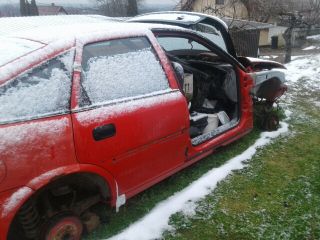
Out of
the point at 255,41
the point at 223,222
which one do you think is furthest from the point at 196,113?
the point at 255,41

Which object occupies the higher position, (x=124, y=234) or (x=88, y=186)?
(x=88, y=186)

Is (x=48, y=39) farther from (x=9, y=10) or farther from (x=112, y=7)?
(x=112, y=7)

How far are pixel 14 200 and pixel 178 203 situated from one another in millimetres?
1709

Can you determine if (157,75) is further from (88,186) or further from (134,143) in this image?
(88,186)

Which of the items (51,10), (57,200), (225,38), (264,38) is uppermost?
(225,38)

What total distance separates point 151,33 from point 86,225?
1829 mm

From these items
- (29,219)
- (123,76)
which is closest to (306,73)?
(123,76)

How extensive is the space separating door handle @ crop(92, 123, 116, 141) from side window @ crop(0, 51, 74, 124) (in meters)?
0.27

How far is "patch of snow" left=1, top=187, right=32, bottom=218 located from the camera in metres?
2.26

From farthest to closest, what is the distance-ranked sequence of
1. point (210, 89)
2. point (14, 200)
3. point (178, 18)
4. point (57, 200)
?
point (210, 89)
point (178, 18)
point (57, 200)
point (14, 200)

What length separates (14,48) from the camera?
2.62 meters

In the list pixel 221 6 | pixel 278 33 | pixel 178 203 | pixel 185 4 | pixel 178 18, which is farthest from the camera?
pixel 278 33

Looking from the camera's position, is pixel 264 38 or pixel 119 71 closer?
pixel 119 71

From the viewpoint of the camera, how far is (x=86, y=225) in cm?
297
